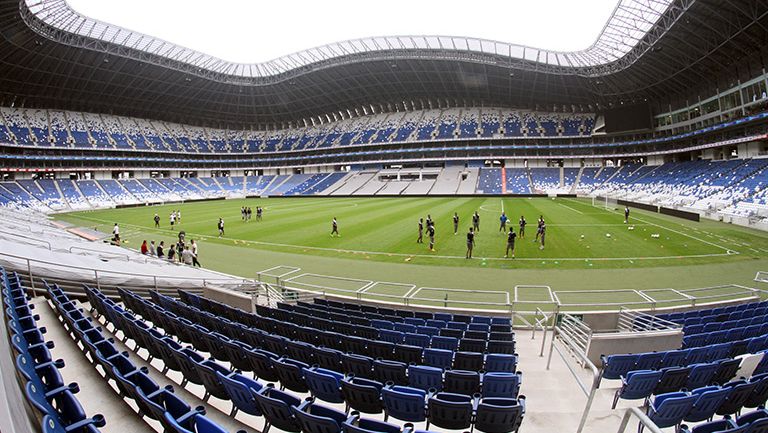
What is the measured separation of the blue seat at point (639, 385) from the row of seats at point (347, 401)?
1.99 metres

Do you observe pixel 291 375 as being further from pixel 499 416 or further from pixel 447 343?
pixel 447 343

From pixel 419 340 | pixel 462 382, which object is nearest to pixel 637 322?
pixel 419 340

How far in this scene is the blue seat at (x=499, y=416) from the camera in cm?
464

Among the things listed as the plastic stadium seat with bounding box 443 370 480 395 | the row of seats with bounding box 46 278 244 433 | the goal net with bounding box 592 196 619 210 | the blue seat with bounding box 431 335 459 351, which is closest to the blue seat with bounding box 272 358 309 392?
the row of seats with bounding box 46 278 244 433

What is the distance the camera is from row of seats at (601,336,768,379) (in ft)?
22.1

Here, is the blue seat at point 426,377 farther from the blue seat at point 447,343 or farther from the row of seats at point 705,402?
the row of seats at point 705,402

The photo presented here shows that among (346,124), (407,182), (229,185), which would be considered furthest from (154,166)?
(407,182)

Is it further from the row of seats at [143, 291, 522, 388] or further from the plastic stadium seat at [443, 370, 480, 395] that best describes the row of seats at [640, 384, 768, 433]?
the plastic stadium seat at [443, 370, 480, 395]

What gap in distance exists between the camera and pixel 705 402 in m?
5.01

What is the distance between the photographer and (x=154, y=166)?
89688 mm

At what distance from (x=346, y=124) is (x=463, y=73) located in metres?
38.4

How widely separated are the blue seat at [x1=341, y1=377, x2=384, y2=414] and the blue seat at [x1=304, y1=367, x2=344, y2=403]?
14 cm

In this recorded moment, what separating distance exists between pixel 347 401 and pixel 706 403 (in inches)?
185

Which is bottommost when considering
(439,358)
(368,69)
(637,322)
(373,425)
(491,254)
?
(637,322)
